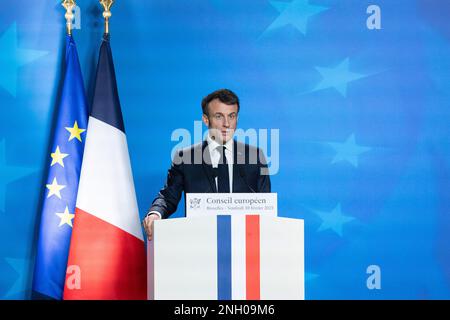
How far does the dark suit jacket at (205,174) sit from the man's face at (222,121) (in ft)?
0.31

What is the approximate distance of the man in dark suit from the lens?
11.0ft

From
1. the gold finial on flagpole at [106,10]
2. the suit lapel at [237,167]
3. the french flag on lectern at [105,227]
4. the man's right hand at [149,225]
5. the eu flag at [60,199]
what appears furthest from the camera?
the gold finial on flagpole at [106,10]

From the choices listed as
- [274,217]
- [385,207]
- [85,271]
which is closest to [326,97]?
[385,207]

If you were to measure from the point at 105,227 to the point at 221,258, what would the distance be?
1.09 meters

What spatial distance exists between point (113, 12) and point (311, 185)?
172 centimetres

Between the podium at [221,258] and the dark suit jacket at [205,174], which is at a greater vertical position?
the dark suit jacket at [205,174]

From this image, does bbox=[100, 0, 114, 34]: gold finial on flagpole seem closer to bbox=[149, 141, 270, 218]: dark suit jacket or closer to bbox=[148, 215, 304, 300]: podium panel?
bbox=[149, 141, 270, 218]: dark suit jacket

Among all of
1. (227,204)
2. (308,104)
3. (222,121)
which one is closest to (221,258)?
(227,204)

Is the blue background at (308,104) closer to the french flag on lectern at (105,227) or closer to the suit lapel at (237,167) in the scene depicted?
the french flag on lectern at (105,227)

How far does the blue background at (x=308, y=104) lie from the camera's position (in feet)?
13.5

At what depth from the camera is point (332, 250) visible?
13.5 ft

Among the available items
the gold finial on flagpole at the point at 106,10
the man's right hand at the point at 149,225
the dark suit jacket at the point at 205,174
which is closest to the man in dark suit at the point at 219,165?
the dark suit jacket at the point at 205,174

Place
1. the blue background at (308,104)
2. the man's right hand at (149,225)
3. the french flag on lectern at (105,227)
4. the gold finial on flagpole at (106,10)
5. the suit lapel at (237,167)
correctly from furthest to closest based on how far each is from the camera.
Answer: the blue background at (308,104)
the gold finial on flagpole at (106,10)
the french flag on lectern at (105,227)
the suit lapel at (237,167)
the man's right hand at (149,225)

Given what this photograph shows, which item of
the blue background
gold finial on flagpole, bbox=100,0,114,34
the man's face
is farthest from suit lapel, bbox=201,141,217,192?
gold finial on flagpole, bbox=100,0,114,34
